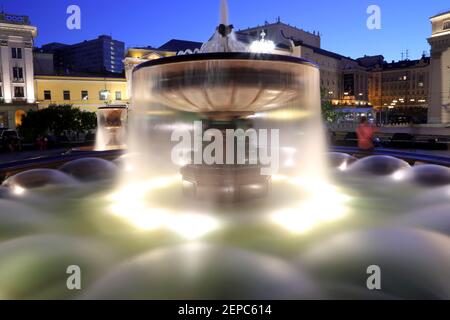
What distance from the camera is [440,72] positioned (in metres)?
55.7

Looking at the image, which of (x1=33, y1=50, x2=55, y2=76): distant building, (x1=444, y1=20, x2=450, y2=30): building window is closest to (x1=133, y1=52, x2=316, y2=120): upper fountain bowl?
(x1=33, y1=50, x2=55, y2=76): distant building

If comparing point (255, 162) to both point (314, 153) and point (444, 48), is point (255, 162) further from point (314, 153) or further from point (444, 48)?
point (444, 48)

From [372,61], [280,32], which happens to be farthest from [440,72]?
[372,61]

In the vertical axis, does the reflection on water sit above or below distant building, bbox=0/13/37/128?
below

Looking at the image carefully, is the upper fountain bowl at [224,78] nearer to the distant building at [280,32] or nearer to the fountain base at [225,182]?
the fountain base at [225,182]

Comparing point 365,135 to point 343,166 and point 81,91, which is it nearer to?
point 343,166

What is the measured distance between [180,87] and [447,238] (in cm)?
384

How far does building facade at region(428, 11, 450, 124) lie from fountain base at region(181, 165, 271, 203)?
56.8 metres

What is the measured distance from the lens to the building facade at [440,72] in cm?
5484

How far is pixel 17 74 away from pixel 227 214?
53.1 m

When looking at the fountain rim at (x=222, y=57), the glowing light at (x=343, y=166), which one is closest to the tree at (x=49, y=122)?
the glowing light at (x=343, y=166)

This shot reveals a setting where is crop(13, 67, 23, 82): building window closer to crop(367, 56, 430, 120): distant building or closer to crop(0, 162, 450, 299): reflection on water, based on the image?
crop(0, 162, 450, 299): reflection on water

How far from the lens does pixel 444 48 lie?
182ft

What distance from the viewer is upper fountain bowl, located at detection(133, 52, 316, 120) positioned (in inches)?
213
